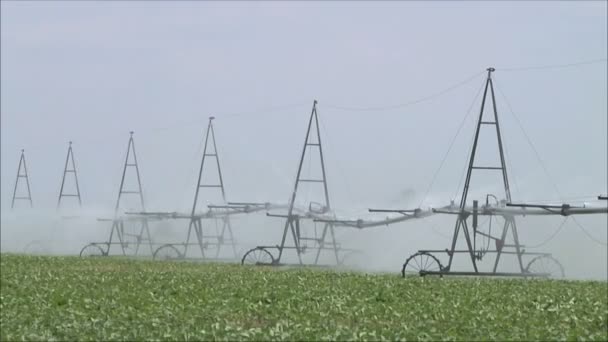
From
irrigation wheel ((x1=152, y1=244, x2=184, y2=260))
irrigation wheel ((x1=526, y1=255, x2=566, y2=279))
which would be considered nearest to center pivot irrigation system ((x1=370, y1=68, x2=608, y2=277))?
irrigation wheel ((x1=526, y1=255, x2=566, y2=279))

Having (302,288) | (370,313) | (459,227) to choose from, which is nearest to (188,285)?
(302,288)

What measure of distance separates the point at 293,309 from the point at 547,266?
990 inches

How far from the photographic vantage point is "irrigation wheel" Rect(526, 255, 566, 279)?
45625mm

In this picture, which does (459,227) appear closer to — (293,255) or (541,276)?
(541,276)

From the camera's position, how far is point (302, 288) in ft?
99.6

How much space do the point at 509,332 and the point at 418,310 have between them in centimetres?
423

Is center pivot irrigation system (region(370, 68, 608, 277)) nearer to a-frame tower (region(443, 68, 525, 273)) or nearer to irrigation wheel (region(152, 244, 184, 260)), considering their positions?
a-frame tower (region(443, 68, 525, 273))

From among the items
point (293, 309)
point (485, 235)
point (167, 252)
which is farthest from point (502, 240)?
point (167, 252)

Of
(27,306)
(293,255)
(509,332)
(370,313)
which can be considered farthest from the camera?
(293,255)

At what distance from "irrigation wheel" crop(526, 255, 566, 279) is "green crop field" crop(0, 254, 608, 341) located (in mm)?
11130

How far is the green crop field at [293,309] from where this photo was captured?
1953cm

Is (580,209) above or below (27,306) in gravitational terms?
above

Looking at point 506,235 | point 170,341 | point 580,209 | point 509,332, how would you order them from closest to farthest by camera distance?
point 170,341 < point 509,332 < point 580,209 < point 506,235

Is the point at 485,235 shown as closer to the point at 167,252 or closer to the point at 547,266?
the point at 547,266
